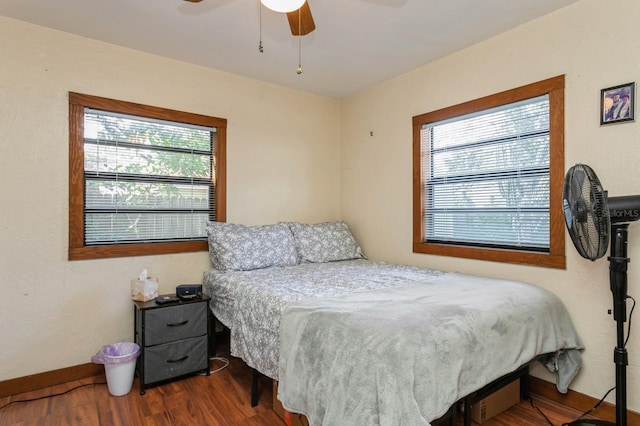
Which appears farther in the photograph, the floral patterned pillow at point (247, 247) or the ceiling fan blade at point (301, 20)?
the floral patterned pillow at point (247, 247)

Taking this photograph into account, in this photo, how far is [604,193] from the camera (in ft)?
5.55

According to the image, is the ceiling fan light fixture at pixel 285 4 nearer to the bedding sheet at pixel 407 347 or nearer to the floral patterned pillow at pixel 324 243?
the bedding sheet at pixel 407 347

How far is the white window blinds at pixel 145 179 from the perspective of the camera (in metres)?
2.70

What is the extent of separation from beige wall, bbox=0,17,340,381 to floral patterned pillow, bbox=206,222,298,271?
28cm

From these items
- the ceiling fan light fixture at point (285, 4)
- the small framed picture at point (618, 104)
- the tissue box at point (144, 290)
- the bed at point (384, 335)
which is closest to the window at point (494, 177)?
the small framed picture at point (618, 104)

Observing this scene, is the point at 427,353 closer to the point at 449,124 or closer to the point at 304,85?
the point at 449,124

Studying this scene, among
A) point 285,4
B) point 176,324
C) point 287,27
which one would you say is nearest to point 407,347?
point 285,4

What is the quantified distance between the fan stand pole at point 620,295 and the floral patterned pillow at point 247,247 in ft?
7.33

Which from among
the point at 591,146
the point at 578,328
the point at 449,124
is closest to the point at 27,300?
the point at 449,124

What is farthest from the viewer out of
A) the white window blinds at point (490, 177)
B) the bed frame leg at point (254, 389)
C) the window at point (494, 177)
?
the white window blinds at point (490, 177)

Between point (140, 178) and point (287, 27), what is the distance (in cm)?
165

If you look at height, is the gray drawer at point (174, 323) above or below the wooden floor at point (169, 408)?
above

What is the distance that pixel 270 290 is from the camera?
2.20 meters

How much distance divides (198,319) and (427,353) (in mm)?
1799
